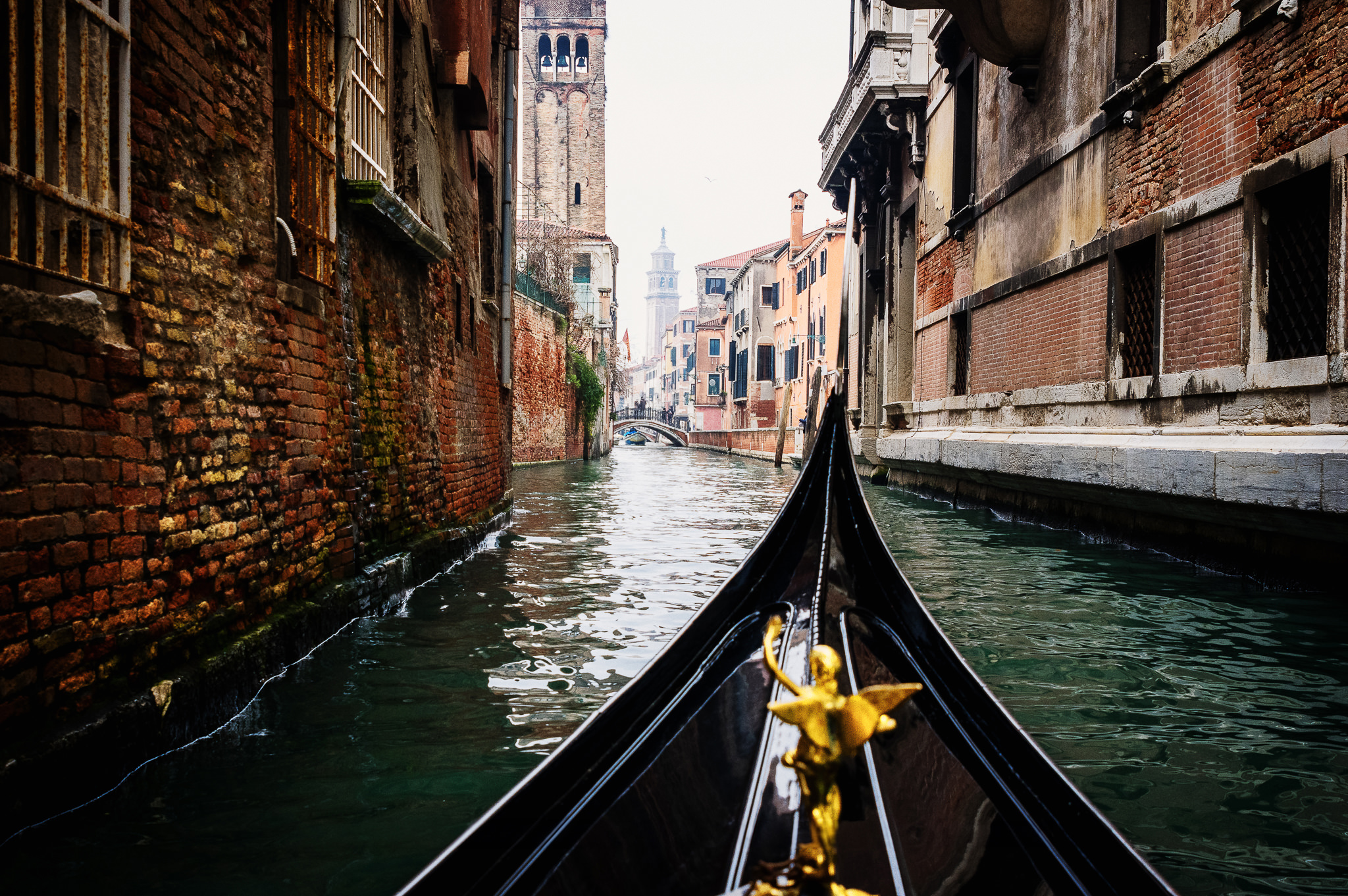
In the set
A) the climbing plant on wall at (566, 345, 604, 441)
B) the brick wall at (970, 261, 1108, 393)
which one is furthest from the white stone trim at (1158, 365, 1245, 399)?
the climbing plant on wall at (566, 345, 604, 441)

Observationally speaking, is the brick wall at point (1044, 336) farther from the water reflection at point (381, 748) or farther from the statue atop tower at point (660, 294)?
the statue atop tower at point (660, 294)

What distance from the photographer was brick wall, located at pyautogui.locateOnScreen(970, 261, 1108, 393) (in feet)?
24.1

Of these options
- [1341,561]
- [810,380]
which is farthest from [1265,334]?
[810,380]

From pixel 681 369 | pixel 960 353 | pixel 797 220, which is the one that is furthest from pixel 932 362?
pixel 681 369

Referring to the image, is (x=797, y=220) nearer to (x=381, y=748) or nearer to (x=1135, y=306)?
(x=1135, y=306)

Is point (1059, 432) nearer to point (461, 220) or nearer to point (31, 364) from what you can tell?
point (461, 220)

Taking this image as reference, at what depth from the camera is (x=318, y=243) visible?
12.4 ft

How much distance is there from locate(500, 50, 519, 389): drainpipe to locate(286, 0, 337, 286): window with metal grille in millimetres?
4474

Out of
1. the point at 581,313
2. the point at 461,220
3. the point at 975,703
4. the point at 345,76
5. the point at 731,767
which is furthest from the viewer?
the point at 581,313

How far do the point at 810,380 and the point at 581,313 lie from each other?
321 inches

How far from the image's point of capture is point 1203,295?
575 cm

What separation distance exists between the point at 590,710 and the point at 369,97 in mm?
3368

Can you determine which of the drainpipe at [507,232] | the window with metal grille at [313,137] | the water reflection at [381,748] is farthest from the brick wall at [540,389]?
the window with metal grille at [313,137]

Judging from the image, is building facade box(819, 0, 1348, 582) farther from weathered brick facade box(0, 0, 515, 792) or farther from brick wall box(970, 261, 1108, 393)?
weathered brick facade box(0, 0, 515, 792)
